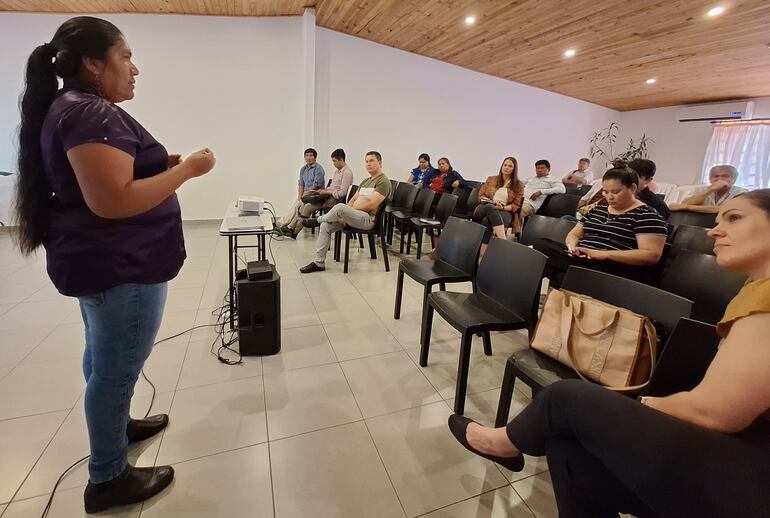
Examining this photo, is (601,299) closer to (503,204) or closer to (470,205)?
(503,204)

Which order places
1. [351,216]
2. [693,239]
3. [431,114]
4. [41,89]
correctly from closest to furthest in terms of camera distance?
1. [41,89]
2. [693,239]
3. [351,216]
4. [431,114]

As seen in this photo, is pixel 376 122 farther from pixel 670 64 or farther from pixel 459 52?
pixel 670 64

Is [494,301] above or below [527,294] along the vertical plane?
below

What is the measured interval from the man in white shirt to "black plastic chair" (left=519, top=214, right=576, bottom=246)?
181 cm

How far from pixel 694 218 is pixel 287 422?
332cm

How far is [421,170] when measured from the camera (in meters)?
6.09

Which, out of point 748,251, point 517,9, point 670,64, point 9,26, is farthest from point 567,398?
point 9,26

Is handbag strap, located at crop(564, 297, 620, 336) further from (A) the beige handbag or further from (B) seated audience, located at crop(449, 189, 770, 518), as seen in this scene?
(B) seated audience, located at crop(449, 189, 770, 518)

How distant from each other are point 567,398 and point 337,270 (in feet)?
9.56

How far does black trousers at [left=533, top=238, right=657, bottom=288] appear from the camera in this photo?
1.90 metres

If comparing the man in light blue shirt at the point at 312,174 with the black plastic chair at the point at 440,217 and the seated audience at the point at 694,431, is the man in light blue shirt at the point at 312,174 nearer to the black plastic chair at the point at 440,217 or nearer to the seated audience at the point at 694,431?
the black plastic chair at the point at 440,217

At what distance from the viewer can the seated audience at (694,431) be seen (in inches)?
26.5

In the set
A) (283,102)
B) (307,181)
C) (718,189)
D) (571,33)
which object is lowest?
(307,181)

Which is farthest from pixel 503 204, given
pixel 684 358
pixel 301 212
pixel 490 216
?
pixel 684 358
